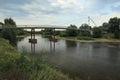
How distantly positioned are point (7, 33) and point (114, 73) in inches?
1982

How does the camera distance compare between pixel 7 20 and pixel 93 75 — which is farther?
pixel 7 20

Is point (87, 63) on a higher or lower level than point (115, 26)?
lower

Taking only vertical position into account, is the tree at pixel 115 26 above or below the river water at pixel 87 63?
above

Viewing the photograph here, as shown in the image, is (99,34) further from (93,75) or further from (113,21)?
(93,75)

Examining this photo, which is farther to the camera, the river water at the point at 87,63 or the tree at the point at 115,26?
the tree at the point at 115,26

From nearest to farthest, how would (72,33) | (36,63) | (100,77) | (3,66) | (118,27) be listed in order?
(3,66)
(36,63)
(100,77)
(118,27)
(72,33)

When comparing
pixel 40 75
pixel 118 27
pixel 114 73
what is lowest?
pixel 114 73

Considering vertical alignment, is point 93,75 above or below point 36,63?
below

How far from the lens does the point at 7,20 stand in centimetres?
7981

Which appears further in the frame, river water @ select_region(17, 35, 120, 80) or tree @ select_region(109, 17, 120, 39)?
Answer: tree @ select_region(109, 17, 120, 39)

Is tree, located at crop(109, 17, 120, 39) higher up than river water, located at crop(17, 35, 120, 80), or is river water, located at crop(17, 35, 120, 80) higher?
tree, located at crop(109, 17, 120, 39)

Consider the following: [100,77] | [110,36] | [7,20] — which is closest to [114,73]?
[100,77]

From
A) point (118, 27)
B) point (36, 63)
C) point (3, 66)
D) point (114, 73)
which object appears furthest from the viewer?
point (118, 27)

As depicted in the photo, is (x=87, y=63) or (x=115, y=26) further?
(x=115, y=26)
